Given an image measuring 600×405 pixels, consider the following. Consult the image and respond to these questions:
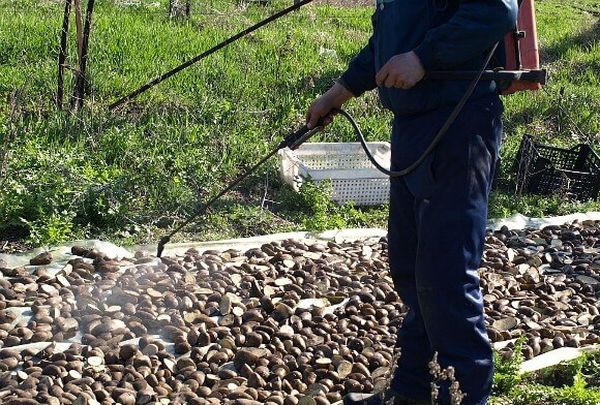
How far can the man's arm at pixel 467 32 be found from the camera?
3.12m

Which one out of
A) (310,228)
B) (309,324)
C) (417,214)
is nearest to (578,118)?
(310,228)

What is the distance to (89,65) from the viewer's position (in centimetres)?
782

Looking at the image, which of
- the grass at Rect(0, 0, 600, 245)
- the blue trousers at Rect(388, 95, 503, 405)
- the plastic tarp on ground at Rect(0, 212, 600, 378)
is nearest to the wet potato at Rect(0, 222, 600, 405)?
the plastic tarp on ground at Rect(0, 212, 600, 378)

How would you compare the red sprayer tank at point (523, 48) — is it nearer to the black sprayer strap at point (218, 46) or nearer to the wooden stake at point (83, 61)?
the black sprayer strap at point (218, 46)

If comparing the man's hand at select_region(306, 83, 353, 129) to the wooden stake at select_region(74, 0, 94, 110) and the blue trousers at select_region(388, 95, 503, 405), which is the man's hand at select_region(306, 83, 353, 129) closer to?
the blue trousers at select_region(388, 95, 503, 405)

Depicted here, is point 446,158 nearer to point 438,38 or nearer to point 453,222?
point 453,222

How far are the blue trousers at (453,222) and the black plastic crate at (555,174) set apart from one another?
3.90 meters

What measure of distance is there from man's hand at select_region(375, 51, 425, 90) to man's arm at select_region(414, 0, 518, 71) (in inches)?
0.9

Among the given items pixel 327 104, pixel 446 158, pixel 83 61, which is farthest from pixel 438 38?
pixel 83 61

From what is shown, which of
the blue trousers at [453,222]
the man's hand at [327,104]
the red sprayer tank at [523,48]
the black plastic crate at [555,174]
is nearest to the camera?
the blue trousers at [453,222]

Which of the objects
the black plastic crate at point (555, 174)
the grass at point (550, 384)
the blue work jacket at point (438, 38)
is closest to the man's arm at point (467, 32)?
the blue work jacket at point (438, 38)

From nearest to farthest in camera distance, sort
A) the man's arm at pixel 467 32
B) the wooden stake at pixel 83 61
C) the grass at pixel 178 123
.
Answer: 1. the man's arm at pixel 467 32
2. the grass at pixel 178 123
3. the wooden stake at pixel 83 61

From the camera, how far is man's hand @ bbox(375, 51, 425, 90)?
3205 millimetres

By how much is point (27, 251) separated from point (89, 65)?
288cm
